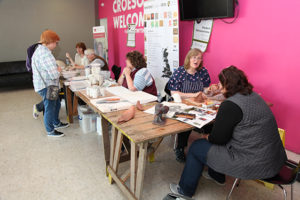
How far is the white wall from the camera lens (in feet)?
20.1

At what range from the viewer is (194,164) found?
1766 mm

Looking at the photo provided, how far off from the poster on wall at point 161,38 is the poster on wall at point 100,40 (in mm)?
1841

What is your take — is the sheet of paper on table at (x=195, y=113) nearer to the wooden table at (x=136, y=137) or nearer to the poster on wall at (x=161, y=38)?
the wooden table at (x=136, y=137)

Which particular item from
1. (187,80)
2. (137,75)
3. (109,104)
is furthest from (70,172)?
(187,80)

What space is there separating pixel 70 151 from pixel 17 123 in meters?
1.45

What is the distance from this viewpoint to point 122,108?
2029 millimetres

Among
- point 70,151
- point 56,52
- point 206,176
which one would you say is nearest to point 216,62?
point 206,176

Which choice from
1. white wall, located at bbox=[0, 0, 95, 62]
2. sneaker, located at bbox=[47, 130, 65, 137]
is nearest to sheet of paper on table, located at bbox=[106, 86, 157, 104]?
sneaker, located at bbox=[47, 130, 65, 137]

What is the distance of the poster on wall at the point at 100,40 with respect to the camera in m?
5.52

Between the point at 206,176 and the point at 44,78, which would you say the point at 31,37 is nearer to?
the point at 44,78

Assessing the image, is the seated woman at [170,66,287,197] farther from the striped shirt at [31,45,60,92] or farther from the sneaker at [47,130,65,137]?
the sneaker at [47,130,65,137]

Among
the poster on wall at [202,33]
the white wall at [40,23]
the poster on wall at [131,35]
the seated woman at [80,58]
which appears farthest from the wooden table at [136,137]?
the white wall at [40,23]

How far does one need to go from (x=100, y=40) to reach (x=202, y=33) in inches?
131

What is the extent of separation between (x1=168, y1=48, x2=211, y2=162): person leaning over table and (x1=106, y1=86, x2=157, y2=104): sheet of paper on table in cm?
41
